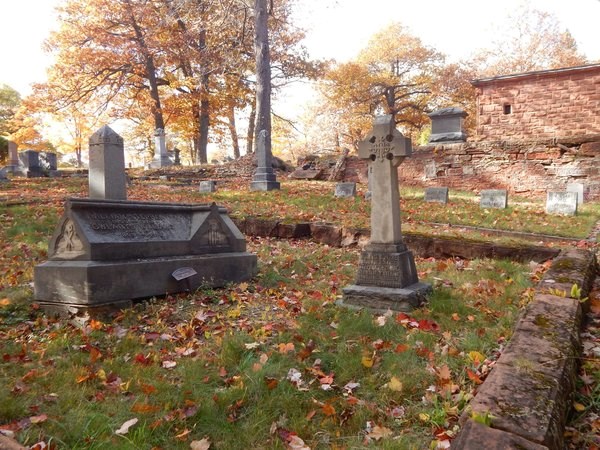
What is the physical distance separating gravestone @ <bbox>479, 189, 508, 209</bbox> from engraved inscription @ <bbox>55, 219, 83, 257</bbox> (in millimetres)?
10795

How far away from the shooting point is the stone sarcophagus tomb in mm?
4527

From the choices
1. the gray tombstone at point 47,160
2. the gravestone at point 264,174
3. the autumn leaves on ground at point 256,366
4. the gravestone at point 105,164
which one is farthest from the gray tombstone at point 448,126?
the gray tombstone at point 47,160

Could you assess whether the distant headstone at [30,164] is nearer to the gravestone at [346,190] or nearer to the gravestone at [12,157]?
the gravestone at [12,157]

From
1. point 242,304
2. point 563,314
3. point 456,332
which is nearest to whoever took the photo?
point 563,314

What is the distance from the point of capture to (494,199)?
39.9 ft

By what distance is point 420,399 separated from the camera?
9.36ft

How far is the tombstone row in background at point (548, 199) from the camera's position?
11242 millimetres

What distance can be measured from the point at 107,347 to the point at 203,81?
1011 inches

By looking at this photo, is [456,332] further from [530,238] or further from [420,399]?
[530,238]

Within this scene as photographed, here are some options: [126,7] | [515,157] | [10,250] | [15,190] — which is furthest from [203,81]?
[10,250]

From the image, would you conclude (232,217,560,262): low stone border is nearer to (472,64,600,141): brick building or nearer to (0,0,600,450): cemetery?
(0,0,600,450): cemetery

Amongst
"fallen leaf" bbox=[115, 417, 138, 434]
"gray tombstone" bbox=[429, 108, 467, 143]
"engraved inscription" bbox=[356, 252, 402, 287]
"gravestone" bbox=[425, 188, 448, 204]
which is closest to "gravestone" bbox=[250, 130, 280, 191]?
"gravestone" bbox=[425, 188, 448, 204]

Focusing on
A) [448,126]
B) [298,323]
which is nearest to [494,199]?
[448,126]

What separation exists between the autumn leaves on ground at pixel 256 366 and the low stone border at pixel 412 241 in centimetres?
70
